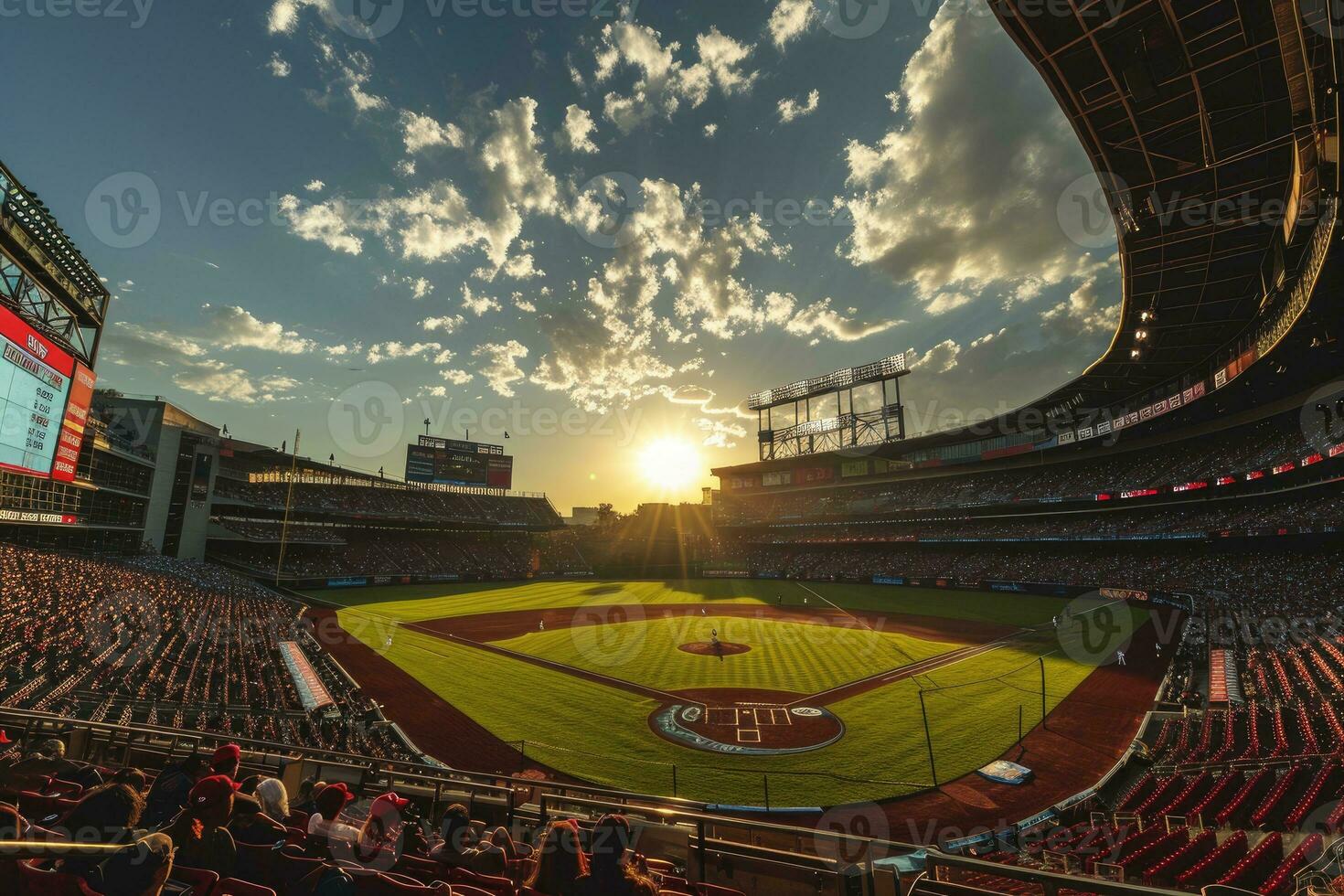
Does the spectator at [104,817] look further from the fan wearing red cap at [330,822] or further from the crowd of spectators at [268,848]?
the fan wearing red cap at [330,822]

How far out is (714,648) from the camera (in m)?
33.3

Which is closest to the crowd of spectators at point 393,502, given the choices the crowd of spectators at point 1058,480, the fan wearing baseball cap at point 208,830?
the crowd of spectators at point 1058,480

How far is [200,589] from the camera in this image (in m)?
34.6

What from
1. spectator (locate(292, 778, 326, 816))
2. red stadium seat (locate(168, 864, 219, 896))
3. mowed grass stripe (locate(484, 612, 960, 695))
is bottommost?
mowed grass stripe (locate(484, 612, 960, 695))

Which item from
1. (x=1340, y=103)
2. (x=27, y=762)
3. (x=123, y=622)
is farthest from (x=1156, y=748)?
(x=123, y=622)

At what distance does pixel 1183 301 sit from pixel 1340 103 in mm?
19327

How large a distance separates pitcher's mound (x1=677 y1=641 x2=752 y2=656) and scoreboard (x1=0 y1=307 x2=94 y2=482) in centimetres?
3040

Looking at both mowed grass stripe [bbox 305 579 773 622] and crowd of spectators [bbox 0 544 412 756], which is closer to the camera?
crowd of spectators [bbox 0 544 412 756]

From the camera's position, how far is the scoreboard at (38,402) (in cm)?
1947

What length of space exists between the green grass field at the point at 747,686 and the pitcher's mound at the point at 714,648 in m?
0.75

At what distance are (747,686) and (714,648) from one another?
285 inches

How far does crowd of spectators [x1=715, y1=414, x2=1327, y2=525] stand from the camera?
39.0 metres

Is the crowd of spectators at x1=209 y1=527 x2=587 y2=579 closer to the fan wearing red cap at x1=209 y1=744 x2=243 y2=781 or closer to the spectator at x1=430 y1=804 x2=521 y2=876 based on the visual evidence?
the fan wearing red cap at x1=209 y1=744 x2=243 y2=781

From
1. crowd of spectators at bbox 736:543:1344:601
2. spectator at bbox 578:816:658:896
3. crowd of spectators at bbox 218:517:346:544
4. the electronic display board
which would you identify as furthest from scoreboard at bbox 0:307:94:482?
crowd of spectators at bbox 736:543:1344:601
